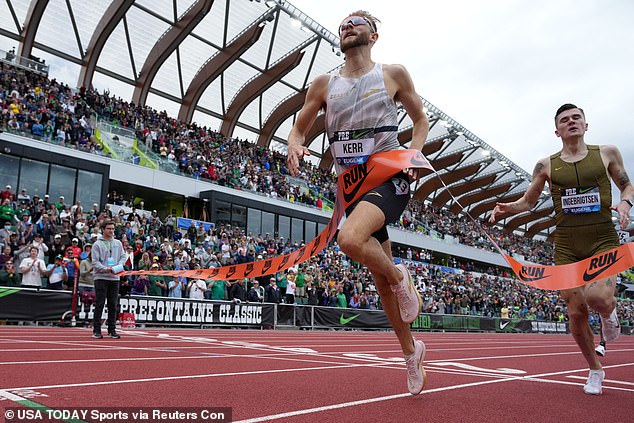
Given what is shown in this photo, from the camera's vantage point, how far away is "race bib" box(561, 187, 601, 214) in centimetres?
443

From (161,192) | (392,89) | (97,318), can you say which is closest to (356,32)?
(392,89)

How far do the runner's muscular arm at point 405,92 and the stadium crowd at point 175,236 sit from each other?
32.8ft

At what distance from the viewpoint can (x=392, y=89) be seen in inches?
152

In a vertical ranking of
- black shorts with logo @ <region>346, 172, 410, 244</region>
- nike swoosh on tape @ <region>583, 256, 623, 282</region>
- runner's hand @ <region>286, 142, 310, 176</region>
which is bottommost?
nike swoosh on tape @ <region>583, 256, 623, 282</region>

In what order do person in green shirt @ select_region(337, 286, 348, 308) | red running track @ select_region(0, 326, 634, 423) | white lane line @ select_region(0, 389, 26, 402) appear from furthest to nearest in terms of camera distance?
1. person in green shirt @ select_region(337, 286, 348, 308)
2. red running track @ select_region(0, 326, 634, 423)
3. white lane line @ select_region(0, 389, 26, 402)

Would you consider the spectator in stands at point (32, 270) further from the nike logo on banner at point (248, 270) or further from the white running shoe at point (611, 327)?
the white running shoe at point (611, 327)

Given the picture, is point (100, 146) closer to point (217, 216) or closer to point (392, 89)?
point (217, 216)

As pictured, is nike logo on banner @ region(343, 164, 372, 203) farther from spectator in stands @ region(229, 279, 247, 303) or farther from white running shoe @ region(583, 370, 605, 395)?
spectator in stands @ region(229, 279, 247, 303)

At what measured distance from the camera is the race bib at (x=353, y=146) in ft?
12.4

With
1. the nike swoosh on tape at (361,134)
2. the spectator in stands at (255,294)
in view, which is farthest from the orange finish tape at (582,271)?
the spectator in stands at (255,294)

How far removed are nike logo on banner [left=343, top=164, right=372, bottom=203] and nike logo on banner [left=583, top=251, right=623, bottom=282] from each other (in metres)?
1.84

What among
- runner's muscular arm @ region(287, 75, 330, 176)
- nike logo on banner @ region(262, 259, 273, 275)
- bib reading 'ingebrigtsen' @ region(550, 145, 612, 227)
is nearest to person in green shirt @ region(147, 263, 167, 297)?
nike logo on banner @ region(262, 259, 273, 275)

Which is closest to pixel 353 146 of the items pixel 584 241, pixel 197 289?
pixel 584 241

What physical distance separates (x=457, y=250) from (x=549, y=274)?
4325cm
